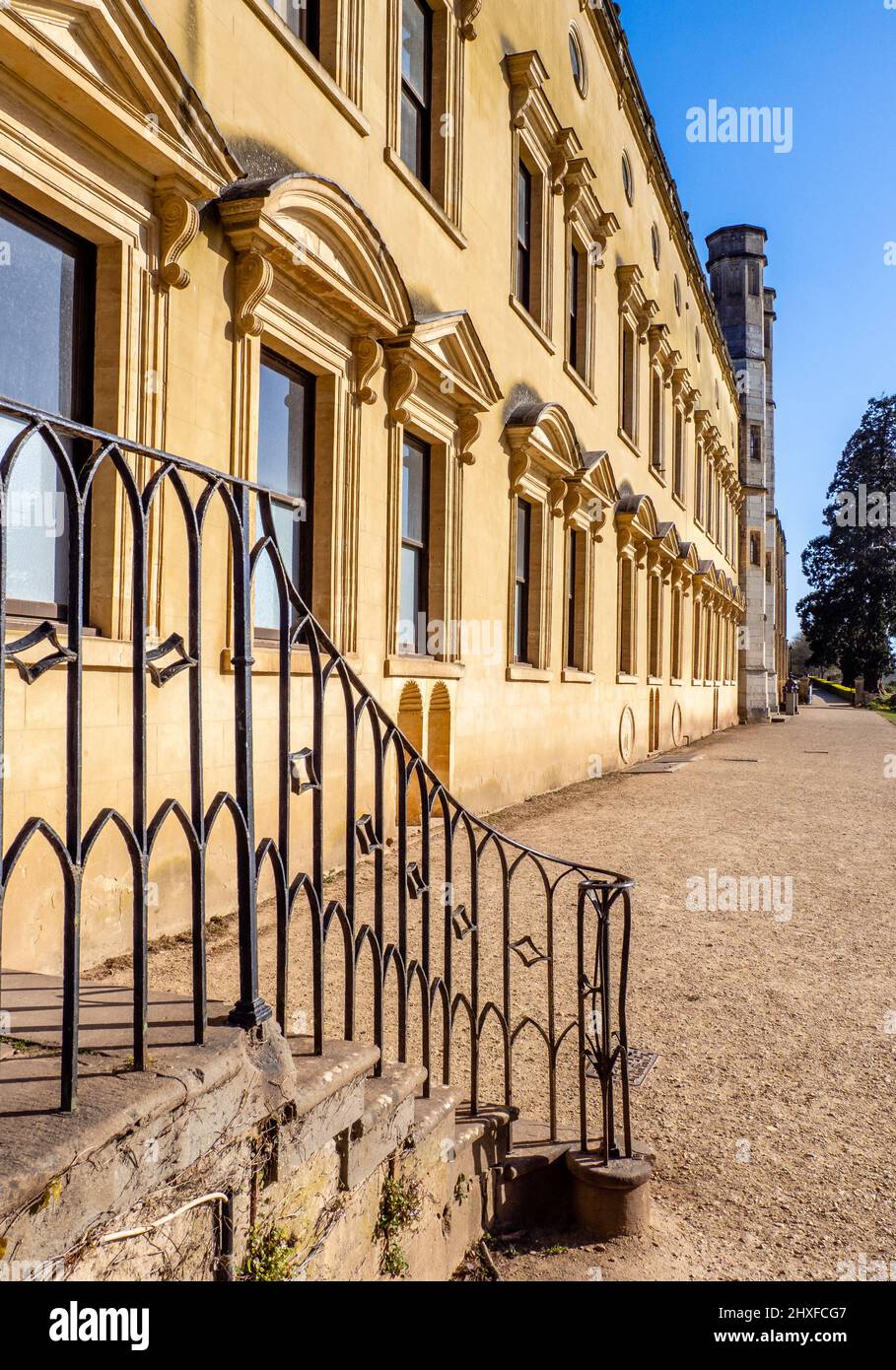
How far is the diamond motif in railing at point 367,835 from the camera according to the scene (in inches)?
106

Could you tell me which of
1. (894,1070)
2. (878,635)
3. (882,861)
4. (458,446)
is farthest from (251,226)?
(878,635)

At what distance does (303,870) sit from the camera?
4.20 meters

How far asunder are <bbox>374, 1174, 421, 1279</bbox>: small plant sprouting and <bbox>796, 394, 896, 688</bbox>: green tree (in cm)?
6163

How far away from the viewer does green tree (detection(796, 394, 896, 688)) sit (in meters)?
→ 59.2

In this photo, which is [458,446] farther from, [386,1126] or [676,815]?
[386,1126]

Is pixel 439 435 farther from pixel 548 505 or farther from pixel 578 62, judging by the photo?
pixel 578 62

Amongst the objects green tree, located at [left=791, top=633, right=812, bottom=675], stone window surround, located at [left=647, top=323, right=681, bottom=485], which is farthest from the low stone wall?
green tree, located at [left=791, top=633, right=812, bottom=675]

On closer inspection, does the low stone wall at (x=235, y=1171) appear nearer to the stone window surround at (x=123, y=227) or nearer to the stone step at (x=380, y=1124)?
the stone step at (x=380, y=1124)

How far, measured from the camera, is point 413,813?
906 cm

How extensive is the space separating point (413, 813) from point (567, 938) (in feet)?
10.5

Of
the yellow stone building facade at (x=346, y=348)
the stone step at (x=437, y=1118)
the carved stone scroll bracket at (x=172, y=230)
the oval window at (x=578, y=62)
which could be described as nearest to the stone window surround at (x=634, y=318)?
the yellow stone building facade at (x=346, y=348)

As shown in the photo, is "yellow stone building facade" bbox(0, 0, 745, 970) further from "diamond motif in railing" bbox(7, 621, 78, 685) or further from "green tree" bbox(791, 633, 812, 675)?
"green tree" bbox(791, 633, 812, 675)

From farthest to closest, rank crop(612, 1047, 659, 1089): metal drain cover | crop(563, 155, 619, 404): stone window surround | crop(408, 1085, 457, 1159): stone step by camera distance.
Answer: crop(563, 155, 619, 404): stone window surround < crop(612, 1047, 659, 1089): metal drain cover < crop(408, 1085, 457, 1159): stone step

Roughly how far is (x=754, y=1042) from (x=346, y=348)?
5.54 metres
